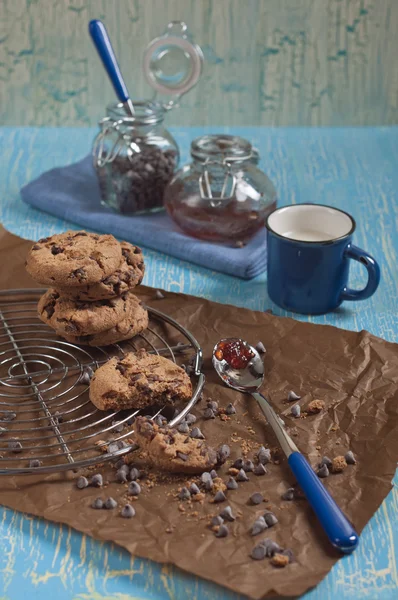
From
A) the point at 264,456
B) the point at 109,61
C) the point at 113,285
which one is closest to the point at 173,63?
the point at 109,61

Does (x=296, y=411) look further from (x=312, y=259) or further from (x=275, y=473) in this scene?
(x=312, y=259)

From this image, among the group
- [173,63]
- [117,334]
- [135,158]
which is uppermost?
[173,63]

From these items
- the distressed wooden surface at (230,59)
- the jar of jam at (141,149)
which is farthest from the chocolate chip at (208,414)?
the distressed wooden surface at (230,59)

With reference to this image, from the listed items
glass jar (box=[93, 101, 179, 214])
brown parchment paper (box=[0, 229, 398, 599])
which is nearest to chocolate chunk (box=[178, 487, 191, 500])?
brown parchment paper (box=[0, 229, 398, 599])

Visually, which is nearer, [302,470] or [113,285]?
[302,470]

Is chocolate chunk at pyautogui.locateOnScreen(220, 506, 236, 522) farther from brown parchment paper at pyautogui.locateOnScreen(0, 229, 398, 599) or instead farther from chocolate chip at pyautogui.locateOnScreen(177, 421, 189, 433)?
chocolate chip at pyautogui.locateOnScreen(177, 421, 189, 433)

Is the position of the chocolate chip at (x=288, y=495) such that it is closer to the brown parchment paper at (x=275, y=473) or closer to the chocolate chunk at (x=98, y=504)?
the brown parchment paper at (x=275, y=473)
